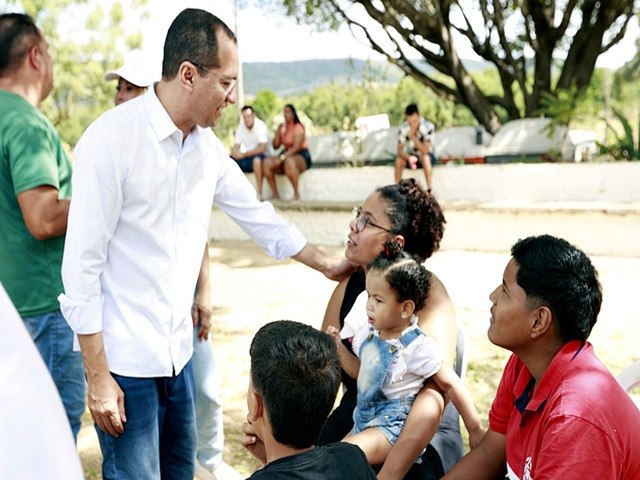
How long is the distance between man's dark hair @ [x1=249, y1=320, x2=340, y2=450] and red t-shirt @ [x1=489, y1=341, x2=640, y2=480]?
0.51 m

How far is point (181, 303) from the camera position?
7.74ft

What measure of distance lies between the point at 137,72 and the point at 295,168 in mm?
7402

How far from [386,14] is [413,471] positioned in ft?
33.2

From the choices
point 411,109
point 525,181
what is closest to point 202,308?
point 525,181

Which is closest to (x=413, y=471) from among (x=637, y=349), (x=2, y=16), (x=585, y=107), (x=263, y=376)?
(x=263, y=376)

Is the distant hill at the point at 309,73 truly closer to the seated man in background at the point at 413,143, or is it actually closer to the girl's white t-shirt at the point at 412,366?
the seated man in background at the point at 413,143

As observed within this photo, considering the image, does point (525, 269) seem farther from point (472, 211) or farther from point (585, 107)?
point (585, 107)

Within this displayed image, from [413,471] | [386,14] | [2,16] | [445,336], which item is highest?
[386,14]

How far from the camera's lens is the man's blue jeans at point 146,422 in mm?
2281

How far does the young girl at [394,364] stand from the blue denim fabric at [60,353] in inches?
42.4

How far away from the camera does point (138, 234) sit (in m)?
2.21

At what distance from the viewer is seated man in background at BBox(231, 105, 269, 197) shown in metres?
11.0

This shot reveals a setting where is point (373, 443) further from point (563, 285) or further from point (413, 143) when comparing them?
point (413, 143)

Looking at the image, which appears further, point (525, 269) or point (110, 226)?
point (110, 226)
